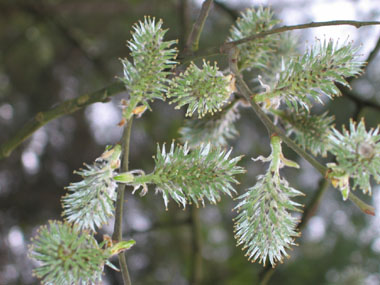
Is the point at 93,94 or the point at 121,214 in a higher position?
the point at 93,94

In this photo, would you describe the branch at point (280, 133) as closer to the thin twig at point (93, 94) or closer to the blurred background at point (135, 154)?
the thin twig at point (93, 94)

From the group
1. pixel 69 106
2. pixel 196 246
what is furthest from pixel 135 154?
pixel 69 106

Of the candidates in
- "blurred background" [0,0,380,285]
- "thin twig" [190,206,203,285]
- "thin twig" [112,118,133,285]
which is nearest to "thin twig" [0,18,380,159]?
"thin twig" [112,118,133,285]

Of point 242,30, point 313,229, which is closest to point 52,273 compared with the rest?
point 242,30

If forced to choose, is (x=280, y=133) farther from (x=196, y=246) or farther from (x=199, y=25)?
(x=196, y=246)

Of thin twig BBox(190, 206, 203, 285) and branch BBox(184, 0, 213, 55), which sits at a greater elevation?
branch BBox(184, 0, 213, 55)

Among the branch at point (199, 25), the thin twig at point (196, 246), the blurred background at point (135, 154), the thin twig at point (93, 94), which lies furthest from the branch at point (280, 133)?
the blurred background at point (135, 154)

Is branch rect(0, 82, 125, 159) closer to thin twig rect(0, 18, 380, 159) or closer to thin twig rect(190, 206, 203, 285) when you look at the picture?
thin twig rect(0, 18, 380, 159)

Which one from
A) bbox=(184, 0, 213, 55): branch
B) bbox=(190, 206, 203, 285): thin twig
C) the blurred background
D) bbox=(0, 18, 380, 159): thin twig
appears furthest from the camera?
the blurred background
